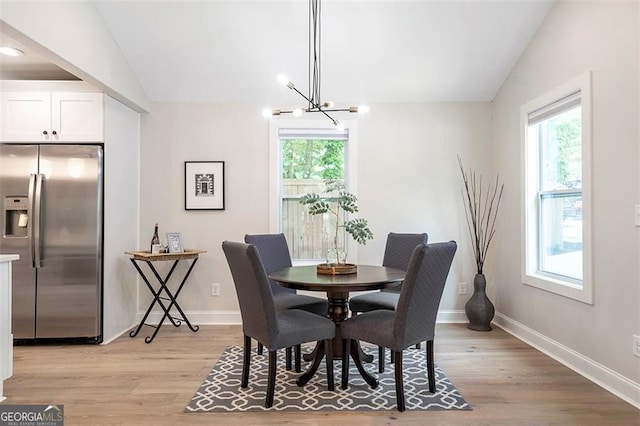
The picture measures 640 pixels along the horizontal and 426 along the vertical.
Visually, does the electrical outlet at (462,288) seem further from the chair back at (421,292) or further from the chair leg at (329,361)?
the chair leg at (329,361)

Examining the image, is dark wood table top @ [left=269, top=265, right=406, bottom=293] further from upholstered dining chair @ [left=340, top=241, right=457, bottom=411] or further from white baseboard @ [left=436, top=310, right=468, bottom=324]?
white baseboard @ [left=436, top=310, right=468, bottom=324]

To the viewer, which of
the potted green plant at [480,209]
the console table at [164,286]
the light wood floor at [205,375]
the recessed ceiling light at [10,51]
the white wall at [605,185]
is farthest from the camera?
the potted green plant at [480,209]

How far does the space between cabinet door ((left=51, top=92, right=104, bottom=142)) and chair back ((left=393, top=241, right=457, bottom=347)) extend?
2.94 meters

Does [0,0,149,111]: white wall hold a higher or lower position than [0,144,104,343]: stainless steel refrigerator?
higher

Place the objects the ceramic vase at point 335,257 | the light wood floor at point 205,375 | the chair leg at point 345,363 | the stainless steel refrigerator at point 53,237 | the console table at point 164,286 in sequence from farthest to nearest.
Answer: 1. the console table at point 164,286
2. the stainless steel refrigerator at point 53,237
3. the ceramic vase at point 335,257
4. the chair leg at point 345,363
5. the light wood floor at point 205,375

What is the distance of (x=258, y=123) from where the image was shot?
423 centimetres

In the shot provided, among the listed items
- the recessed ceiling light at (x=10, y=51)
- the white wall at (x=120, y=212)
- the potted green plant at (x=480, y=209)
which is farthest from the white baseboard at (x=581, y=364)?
the recessed ceiling light at (x=10, y=51)

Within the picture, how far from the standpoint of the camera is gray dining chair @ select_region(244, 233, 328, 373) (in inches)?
119

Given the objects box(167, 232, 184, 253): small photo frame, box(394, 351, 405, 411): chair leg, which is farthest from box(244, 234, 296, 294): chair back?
box(394, 351, 405, 411): chair leg

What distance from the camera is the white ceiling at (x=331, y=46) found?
3.33 metres

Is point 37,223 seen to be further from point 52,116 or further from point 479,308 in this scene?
point 479,308

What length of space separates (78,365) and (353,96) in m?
3.42

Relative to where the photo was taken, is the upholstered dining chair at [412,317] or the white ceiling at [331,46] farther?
the white ceiling at [331,46]

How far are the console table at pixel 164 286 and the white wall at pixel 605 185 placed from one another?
318 cm
